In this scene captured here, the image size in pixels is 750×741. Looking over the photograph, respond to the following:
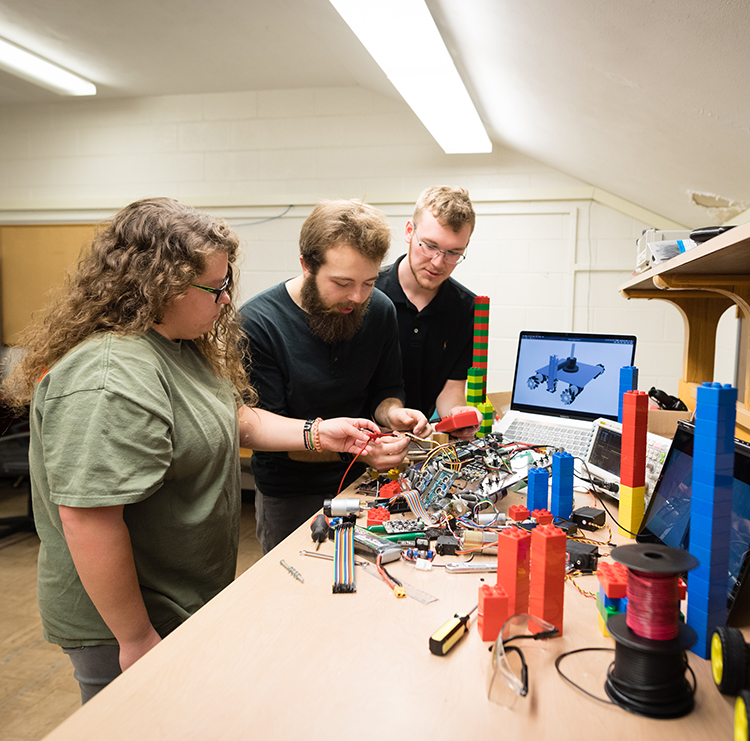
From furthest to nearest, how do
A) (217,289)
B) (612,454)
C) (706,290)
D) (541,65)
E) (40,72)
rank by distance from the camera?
1. (40,72)
2. (541,65)
3. (706,290)
4. (612,454)
5. (217,289)

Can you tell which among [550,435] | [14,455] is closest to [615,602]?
[550,435]

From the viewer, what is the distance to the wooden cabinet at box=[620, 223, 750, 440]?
1000 millimetres

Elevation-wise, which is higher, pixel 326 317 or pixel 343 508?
pixel 326 317

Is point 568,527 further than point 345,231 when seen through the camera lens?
No

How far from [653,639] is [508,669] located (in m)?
0.19

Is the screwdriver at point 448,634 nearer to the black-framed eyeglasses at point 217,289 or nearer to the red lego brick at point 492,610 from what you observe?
the red lego brick at point 492,610

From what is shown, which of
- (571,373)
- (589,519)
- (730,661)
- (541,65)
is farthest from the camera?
(571,373)

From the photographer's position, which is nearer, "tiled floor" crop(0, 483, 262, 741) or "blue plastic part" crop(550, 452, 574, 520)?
"blue plastic part" crop(550, 452, 574, 520)

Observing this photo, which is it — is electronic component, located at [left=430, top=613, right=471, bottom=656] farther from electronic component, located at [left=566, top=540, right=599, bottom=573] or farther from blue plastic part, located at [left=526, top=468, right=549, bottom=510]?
blue plastic part, located at [left=526, top=468, right=549, bottom=510]

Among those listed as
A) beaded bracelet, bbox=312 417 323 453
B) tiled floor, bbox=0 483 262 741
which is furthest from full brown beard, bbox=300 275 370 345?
tiled floor, bbox=0 483 262 741

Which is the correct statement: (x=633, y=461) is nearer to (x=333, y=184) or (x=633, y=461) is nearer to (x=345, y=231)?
(x=345, y=231)

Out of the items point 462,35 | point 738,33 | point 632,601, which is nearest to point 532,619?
point 632,601

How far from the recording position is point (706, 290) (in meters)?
A: 1.72

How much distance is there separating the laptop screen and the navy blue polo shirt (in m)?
0.28
